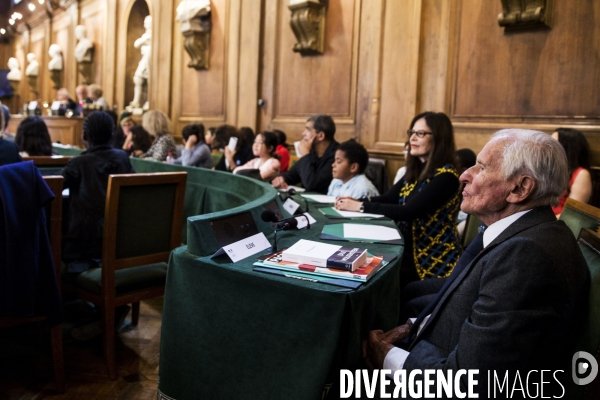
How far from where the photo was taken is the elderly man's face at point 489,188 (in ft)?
4.48

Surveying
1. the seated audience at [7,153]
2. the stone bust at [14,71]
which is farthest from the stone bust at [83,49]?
the seated audience at [7,153]

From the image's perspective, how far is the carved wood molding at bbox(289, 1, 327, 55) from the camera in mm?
5270

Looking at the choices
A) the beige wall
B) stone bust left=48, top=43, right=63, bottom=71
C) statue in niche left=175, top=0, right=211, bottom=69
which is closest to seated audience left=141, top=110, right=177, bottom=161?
the beige wall

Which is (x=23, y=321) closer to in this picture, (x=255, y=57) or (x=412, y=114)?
(x=412, y=114)

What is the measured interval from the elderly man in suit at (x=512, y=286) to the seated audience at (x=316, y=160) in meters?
2.23

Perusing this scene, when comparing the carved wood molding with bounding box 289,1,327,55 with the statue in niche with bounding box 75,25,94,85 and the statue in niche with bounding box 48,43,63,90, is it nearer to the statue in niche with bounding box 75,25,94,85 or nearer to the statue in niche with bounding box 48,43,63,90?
the statue in niche with bounding box 75,25,94,85

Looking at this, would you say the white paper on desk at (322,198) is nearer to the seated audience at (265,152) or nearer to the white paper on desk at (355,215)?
the white paper on desk at (355,215)

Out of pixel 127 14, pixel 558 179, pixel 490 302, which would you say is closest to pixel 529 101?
pixel 558 179

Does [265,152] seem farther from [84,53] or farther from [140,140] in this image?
[84,53]

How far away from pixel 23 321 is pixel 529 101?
3260 mm

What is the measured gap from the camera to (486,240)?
141cm

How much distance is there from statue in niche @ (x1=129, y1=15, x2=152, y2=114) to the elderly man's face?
732 cm

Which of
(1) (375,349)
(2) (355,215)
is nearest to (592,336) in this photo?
(1) (375,349)

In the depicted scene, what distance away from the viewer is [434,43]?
4.35 metres
